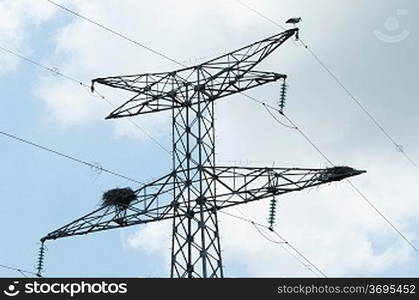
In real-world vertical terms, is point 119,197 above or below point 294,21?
below

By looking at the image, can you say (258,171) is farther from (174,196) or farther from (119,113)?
(119,113)

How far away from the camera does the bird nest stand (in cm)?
4100

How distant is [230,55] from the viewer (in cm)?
4103

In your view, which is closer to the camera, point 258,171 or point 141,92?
point 258,171

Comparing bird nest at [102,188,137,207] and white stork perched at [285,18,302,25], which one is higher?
white stork perched at [285,18,302,25]

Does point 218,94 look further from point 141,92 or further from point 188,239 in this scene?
point 188,239

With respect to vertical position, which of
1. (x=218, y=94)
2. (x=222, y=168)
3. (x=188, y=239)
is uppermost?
(x=218, y=94)

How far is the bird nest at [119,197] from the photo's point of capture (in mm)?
41000

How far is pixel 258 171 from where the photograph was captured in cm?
3919

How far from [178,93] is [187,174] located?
11.3 feet

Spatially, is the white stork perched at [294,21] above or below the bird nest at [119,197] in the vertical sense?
above

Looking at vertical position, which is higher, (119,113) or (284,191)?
(119,113)

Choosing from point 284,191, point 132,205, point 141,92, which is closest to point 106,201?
point 132,205

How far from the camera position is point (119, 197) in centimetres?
4122
